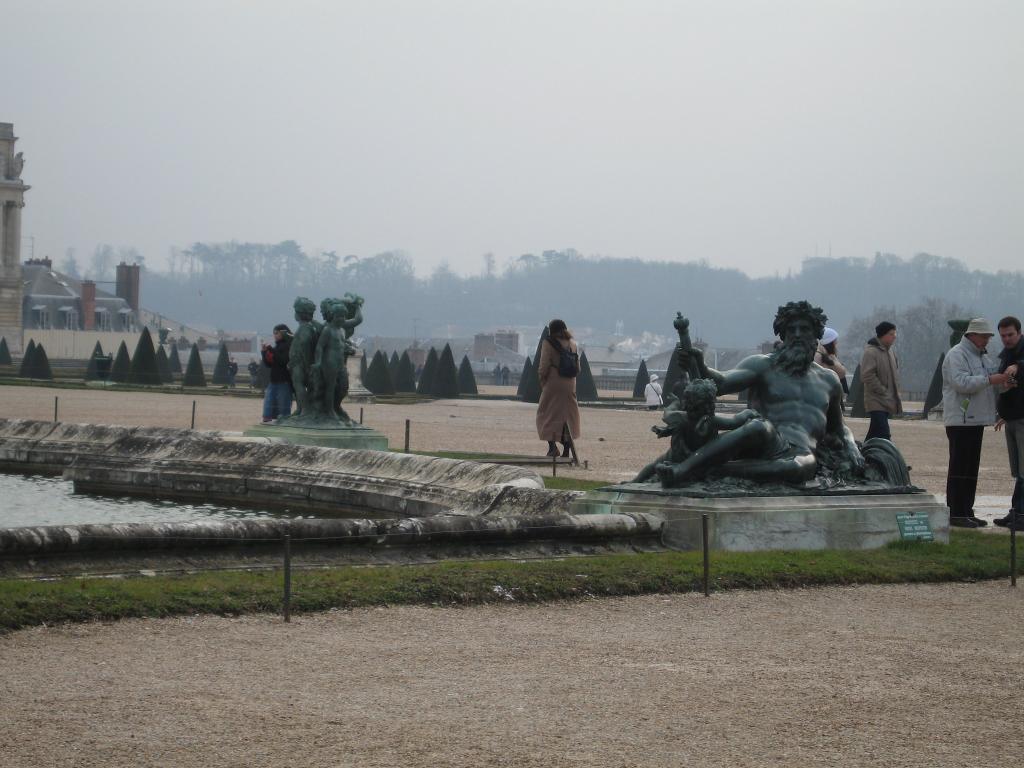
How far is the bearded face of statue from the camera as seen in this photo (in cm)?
849

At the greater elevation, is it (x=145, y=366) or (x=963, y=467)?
(x=145, y=366)

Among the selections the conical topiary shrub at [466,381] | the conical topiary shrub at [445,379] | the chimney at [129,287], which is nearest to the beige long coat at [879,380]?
the conical topiary shrub at [445,379]

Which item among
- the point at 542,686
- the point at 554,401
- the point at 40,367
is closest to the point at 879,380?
the point at 554,401

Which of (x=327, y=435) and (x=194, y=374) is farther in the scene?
(x=194, y=374)

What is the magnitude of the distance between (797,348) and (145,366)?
35522 millimetres

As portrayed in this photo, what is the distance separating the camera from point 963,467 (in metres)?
11.1

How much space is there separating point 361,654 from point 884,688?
179 centimetres

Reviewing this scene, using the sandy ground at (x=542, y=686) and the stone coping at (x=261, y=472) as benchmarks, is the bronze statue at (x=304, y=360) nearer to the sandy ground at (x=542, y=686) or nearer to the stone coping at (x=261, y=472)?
the stone coping at (x=261, y=472)

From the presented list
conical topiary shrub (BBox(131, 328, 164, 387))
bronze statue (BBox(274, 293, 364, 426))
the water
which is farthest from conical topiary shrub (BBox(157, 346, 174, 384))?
the water

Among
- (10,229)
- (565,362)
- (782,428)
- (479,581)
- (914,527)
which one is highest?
(10,229)

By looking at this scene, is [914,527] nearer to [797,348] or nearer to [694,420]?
[797,348]

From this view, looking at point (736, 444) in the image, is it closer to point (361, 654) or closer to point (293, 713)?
point (361, 654)

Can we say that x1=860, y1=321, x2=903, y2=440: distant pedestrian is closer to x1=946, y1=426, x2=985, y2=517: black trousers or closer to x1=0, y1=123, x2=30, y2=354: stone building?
x1=946, y1=426, x2=985, y2=517: black trousers

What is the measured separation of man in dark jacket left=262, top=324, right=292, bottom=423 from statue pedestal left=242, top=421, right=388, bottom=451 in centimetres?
269
